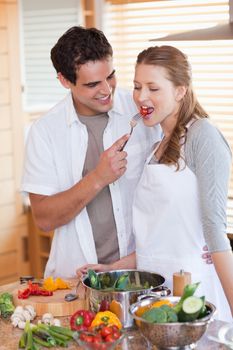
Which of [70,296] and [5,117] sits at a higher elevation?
[5,117]

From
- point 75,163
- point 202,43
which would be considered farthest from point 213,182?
point 202,43

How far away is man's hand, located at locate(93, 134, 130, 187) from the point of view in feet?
8.77

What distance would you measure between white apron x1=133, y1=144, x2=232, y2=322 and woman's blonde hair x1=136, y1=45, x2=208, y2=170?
6cm

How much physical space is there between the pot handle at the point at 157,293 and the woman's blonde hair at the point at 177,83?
427mm

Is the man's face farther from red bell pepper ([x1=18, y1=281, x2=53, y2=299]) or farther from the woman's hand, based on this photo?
red bell pepper ([x1=18, y1=281, x2=53, y2=299])

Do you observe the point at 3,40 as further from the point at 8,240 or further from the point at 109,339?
the point at 109,339

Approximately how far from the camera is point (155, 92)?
253cm

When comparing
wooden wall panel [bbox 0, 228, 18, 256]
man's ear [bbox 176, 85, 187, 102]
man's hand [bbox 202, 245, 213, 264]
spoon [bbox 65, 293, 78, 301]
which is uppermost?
man's ear [bbox 176, 85, 187, 102]

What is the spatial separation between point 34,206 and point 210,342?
1.05 m

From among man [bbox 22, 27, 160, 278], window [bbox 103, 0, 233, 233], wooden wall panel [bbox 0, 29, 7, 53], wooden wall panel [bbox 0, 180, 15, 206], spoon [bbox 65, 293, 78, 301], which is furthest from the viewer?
wooden wall panel [bbox 0, 180, 15, 206]

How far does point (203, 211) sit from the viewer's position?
2.42m

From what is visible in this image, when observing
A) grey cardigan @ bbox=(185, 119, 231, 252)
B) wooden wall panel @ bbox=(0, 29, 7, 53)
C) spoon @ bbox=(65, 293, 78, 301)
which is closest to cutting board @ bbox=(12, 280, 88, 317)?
spoon @ bbox=(65, 293, 78, 301)

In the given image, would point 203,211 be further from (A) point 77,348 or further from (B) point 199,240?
(A) point 77,348

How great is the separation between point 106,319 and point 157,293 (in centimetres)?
22
